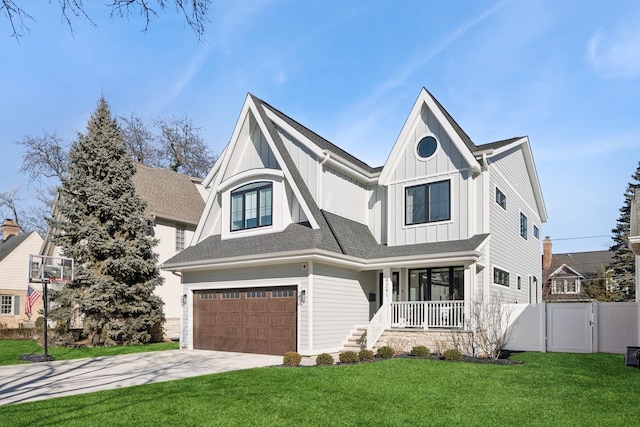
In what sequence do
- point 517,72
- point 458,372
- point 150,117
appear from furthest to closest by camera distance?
1. point 150,117
2. point 517,72
3. point 458,372

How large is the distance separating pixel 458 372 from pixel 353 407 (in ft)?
13.5

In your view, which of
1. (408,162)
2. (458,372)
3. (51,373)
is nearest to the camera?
(458,372)

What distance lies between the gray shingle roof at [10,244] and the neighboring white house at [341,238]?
2144cm

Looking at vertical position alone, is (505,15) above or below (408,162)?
above

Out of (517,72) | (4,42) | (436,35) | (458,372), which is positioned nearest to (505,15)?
(436,35)

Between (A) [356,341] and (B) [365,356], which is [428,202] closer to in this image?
(A) [356,341]

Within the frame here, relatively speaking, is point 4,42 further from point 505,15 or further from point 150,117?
point 150,117

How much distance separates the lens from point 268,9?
741 cm

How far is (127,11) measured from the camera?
507cm

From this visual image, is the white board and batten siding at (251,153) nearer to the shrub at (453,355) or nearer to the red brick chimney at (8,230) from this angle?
the shrub at (453,355)

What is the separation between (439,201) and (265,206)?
5873 mm

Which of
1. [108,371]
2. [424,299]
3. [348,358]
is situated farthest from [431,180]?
[108,371]

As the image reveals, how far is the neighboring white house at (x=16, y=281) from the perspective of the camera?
31.8 metres

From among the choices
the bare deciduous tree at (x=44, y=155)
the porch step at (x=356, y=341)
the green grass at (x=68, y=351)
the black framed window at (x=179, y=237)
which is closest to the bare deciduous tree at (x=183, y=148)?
the bare deciduous tree at (x=44, y=155)
